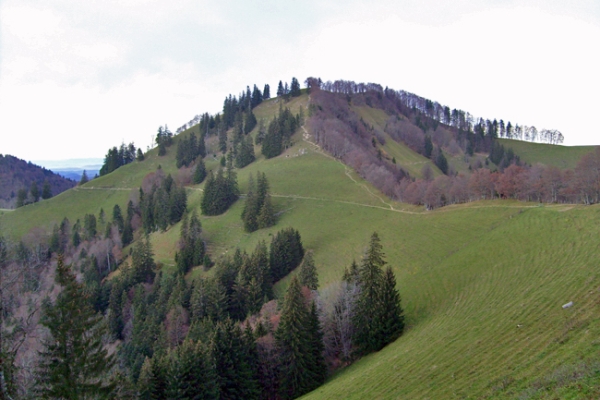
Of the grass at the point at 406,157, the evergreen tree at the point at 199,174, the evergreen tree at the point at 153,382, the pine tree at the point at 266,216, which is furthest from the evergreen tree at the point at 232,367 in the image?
the grass at the point at 406,157

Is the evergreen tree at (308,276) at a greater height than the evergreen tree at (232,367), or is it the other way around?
the evergreen tree at (308,276)

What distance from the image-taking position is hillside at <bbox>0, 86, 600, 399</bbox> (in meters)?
21.2

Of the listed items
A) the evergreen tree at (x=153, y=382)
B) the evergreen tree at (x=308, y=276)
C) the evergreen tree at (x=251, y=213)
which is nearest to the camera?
the evergreen tree at (x=153, y=382)

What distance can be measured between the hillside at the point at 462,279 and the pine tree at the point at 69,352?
58.1ft

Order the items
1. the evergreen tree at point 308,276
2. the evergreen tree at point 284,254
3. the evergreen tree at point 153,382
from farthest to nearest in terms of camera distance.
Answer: the evergreen tree at point 284,254 < the evergreen tree at point 308,276 < the evergreen tree at point 153,382

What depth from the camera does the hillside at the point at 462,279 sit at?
21.2 m

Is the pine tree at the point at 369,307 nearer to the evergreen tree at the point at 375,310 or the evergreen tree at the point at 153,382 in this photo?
the evergreen tree at the point at 375,310

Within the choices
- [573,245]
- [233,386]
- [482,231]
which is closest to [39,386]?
[233,386]

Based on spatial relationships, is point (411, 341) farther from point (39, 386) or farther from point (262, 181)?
point (262, 181)

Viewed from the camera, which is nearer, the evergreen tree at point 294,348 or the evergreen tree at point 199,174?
the evergreen tree at point 294,348

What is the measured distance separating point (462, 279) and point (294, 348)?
71.6ft

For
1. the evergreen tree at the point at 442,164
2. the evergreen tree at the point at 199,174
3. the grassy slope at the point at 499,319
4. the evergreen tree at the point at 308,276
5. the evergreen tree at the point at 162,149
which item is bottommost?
the evergreen tree at the point at 308,276

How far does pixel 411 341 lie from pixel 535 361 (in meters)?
15.8

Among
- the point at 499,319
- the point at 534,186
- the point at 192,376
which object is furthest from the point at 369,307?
the point at 534,186
